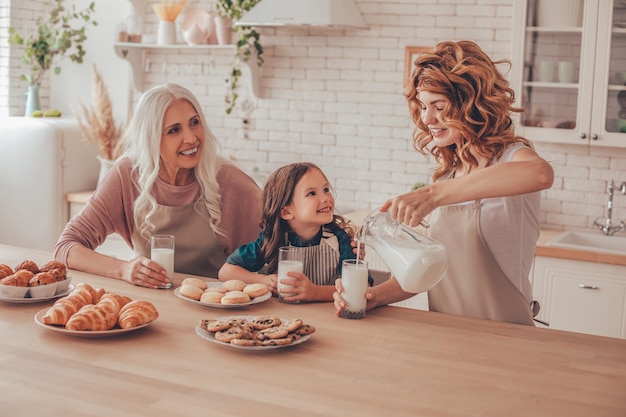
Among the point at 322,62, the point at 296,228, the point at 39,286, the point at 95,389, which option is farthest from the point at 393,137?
the point at 95,389

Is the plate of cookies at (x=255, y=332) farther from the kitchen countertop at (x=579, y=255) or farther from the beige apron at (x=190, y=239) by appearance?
the kitchen countertop at (x=579, y=255)

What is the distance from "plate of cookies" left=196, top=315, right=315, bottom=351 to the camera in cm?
188

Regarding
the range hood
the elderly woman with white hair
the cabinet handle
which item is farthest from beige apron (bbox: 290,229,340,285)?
the range hood

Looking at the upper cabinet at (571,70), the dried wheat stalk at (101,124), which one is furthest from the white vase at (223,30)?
the upper cabinet at (571,70)

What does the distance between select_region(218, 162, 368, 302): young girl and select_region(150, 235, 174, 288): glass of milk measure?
6.7 inches

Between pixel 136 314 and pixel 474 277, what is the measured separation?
982mm

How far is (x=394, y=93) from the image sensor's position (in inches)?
181

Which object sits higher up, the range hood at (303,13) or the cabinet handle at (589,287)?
the range hood at (303,13)

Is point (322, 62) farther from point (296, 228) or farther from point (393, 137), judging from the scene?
point (296, 228)

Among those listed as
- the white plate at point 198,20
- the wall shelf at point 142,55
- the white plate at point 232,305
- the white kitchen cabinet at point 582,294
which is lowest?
the white kitchen cabinet at point 582,294

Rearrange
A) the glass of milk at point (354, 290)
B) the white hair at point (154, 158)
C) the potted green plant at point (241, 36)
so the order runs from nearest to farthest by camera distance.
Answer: the glass of milk at point (354, 290) < the white hair at point (154, 158) < the potted green plant at point (241, 36)

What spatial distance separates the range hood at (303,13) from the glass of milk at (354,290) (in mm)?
2246

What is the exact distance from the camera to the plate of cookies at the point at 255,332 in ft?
6.15

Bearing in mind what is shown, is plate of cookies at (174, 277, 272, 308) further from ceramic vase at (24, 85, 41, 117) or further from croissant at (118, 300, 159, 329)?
ceramic vase at (24, 85, 41, 117)
